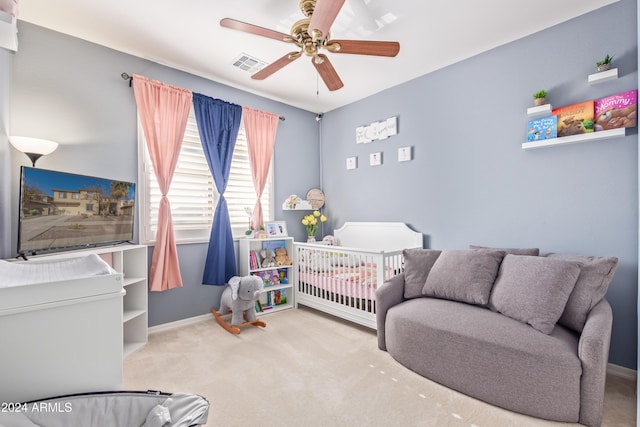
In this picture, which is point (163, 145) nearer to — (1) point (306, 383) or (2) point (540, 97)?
(1) point (306, 383)

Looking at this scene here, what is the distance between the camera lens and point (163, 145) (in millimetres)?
2805

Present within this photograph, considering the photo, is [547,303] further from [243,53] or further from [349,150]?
[243,53]

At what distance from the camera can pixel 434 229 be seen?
10.1 ft

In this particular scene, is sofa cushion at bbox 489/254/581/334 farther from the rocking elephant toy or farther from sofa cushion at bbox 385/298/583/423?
the rocking elephant toy

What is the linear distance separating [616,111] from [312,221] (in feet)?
9.80

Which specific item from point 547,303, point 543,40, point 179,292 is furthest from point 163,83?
point 547,303

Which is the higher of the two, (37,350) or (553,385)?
(37,350)

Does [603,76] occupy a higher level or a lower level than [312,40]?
lower

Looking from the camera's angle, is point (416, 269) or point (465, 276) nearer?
point (465, 276)

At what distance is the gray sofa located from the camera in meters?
1.51

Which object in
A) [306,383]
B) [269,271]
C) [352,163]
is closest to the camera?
[306,383]

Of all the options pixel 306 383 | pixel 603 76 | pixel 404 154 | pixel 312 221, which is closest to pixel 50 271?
pixel 306 383

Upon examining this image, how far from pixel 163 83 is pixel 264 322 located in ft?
8.40

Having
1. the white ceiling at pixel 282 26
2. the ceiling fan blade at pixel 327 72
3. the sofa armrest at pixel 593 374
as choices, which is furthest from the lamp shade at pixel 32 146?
the sofa armrest at pixel 593 374
